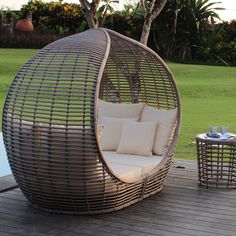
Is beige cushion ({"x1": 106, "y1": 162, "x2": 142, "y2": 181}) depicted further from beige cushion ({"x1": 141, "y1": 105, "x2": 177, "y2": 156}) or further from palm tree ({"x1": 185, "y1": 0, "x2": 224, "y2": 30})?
palm tree ({"x1": 185, "y1": 0, "x2": 224, "y2": 30})

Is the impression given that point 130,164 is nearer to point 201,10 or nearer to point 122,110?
point 122,110

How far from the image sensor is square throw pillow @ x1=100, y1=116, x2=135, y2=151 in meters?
5.98

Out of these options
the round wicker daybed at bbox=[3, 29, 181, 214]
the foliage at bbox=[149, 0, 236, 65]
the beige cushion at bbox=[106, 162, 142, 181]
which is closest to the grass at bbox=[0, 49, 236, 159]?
the foliage at bbox=[149, 0, 236, 65]

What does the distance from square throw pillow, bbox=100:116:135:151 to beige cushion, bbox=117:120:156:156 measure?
106mm

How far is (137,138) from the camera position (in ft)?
19.1

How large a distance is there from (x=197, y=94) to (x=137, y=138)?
360 inches

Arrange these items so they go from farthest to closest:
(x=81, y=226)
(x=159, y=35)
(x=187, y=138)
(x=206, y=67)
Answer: (x=159, y=35) < (x=206, y=67) < (x=187, y=138) < (x=81, y=226)

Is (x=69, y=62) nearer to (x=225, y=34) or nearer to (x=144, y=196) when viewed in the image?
(x=144, y=196)

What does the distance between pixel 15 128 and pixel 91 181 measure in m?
0.78

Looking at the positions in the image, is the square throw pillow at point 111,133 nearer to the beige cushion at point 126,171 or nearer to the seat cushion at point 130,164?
the seat cushion at point 130,164

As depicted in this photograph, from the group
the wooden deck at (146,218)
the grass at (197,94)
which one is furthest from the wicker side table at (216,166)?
the grass at (197,94)

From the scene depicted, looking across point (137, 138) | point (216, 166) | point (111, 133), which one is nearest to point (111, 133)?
point (111, 133)

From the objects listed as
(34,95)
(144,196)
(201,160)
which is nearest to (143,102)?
(201,160)

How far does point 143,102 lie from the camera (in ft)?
22.0
